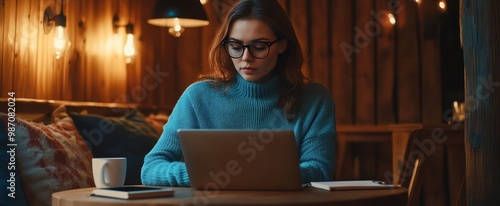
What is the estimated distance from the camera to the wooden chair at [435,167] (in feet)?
10.8

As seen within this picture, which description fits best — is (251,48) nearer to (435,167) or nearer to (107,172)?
(107,172)

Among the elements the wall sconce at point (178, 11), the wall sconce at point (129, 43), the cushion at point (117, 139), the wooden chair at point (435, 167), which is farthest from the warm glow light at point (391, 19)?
the cushion at point (117, 139)

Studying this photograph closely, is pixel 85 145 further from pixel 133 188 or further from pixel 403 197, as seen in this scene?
pixel 403 197

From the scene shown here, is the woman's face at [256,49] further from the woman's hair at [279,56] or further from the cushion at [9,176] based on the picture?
the cushion at [9,176]

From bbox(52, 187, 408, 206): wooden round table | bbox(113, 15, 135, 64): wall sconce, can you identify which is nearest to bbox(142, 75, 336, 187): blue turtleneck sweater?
bbox(52, 187, 408, 206): wooden round table

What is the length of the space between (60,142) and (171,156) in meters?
1.08

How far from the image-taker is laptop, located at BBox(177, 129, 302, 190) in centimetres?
190

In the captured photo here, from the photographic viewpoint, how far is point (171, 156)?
8.02 ft

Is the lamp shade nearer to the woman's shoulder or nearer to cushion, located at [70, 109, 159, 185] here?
cushion, located at [70, 109, 159, 185]

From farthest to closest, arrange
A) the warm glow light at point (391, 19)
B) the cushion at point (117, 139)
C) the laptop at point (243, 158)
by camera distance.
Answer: the warm glow light at point (391, 19), the cushion at point (117, 139), the laptop at point (243, 158)

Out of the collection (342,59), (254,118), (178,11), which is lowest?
(254,118)

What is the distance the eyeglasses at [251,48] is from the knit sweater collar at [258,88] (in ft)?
0.55

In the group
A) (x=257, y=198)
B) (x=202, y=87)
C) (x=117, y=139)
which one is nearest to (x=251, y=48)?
(x=202, y=87)

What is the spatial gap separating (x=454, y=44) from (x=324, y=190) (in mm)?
3434
